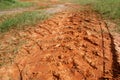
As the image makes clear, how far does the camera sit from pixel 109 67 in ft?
15.6

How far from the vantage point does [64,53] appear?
5484 millimetres

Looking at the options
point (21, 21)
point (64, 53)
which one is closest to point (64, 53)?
point (64, 53)

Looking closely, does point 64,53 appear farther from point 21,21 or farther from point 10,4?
point 10,4

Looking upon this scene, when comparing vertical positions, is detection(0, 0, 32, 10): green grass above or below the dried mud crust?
below

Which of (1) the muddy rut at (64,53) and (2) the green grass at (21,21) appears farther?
(2) the green grass at (21,21)

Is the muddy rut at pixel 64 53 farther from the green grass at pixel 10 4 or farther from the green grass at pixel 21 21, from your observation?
the green grass at pixel 10 4

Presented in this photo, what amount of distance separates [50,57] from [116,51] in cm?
152

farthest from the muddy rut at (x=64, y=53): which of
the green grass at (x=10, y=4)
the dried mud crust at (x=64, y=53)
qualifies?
the green grass at (x=10, y=4)

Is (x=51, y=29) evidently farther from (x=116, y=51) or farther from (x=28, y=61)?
(x=116, y=51)

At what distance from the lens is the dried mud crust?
4.68 meters

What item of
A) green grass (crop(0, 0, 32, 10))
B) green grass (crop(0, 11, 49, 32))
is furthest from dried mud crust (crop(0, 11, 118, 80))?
green grass (crop(0, 0, 32, 10))

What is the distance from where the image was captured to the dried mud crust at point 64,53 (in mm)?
4684

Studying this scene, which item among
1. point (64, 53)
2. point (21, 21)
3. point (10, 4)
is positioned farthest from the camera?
point (10, 4)

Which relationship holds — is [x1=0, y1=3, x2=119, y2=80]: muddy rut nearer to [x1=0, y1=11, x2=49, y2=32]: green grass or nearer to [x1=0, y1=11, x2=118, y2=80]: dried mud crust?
[x1=0, y1=11, x2=118, y2=80]: dried mud crust
